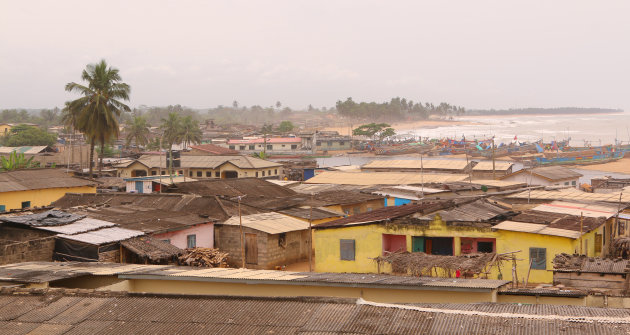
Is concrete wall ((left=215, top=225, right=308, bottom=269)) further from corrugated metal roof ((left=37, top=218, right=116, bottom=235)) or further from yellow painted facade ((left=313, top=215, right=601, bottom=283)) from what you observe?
corrugated metal roof ((left=37, top=218, right=116, bottom=235))

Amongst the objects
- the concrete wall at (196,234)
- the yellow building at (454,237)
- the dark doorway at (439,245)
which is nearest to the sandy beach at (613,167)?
the yellow building at (454,237)

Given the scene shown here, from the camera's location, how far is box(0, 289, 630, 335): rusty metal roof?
8227 mm

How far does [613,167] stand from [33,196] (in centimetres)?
6152

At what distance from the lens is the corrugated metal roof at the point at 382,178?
4244cm

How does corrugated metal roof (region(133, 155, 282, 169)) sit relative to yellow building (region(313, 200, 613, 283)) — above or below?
above

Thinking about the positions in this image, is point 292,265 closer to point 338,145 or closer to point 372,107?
point 338,145

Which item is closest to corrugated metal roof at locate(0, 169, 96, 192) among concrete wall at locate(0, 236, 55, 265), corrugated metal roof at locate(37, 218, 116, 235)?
corrugated metal roof at locate(37, 218, 116, 235)

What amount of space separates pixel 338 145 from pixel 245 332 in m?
94.7

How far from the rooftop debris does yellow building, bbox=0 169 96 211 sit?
71.4ft

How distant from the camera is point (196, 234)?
2370 cm

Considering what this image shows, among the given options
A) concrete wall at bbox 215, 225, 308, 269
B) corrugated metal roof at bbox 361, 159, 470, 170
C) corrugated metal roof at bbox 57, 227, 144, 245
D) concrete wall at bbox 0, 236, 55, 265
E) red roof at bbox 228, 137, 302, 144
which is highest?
red roof at bbox 228, 137, 302, 144

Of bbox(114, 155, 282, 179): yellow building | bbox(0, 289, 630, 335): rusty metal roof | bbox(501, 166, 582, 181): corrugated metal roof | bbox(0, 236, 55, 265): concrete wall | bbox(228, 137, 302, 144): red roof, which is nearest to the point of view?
bbox(0, 289, 630, 335): rusty metal roof

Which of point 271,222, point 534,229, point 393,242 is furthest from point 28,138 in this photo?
point 534,229

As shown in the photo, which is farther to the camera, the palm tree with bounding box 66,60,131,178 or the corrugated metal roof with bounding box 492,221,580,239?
the palm tree with bounding box 66,60,131,178
